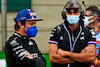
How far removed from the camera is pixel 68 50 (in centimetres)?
357

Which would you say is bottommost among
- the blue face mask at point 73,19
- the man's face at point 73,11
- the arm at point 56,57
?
the arm at point 56,57

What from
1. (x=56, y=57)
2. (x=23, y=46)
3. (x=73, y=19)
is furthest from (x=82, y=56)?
(x=23, y=46)

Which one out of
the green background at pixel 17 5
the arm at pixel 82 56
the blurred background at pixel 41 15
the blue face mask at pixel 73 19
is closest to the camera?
the arm at pixel 82 56

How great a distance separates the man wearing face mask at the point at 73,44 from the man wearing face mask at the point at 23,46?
1.31ft

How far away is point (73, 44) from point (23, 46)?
774 mm

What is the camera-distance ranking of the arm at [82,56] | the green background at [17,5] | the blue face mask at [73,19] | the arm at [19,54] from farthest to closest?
the green background at [17,5]
the blue face mask at [73,19]
the arm at [82,56]
the arm at [19,54]

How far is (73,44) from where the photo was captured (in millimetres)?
3545

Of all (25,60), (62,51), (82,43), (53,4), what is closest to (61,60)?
(62,51)

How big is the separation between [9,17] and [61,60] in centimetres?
322

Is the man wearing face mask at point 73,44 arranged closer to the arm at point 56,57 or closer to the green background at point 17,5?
the arm at point 56,57

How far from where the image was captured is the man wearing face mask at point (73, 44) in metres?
3.55

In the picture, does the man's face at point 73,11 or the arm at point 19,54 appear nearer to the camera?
the arm at point 19,54

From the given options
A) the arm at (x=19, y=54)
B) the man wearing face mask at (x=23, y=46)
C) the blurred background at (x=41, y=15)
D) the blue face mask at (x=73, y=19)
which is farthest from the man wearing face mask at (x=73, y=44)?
the blurred background at (x=41, y=15)

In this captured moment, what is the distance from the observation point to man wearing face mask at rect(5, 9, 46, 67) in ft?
9.85
